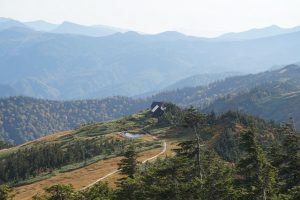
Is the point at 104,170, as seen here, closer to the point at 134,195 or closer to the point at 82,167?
the point at 82,167

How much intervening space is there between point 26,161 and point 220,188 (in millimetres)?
86401

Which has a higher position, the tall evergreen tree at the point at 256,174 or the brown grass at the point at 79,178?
the tall evergreen tree at the point at 256,174

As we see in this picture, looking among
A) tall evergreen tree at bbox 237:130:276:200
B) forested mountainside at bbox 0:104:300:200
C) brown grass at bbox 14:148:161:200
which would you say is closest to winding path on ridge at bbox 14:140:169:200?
brown grass at bbox 14:148:161:200

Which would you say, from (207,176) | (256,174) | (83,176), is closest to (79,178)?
(83,176)

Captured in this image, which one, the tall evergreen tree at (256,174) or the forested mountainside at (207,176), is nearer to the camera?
Answer: the tall evergreen tree at (256,174)

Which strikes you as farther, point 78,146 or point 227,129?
point 78,146

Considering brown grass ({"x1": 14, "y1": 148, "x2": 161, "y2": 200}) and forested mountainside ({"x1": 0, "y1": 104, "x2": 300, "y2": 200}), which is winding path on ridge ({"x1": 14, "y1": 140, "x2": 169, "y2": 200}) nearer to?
brown grass ({"x1": 14, "y1": 148, "x2": 161, "y2": 200})

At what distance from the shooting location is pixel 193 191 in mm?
48469

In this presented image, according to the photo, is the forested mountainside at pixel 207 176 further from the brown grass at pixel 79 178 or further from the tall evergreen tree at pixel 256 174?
the brown grass at pixel 79 178

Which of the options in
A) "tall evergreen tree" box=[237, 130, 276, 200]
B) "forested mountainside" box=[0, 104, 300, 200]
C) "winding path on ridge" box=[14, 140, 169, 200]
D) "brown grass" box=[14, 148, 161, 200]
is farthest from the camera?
"winding path on ridge" box=[14, 140, 169, 200]

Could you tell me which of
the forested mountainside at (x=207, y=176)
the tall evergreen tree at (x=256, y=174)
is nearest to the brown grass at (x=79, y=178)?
the forested mountainside at (x=207, y=176)

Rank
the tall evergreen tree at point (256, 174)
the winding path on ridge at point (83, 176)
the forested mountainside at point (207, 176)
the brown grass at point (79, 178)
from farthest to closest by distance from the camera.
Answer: the winding path on ridge at point (83, 176) < the brown grass at point (79, 178) < the forested mountainside at point (207, 176) < the tall evergreen tree at point (256, 174)

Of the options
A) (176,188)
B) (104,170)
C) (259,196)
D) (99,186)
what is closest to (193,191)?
(176,188)

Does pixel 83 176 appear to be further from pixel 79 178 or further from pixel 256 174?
pixel 256 174
